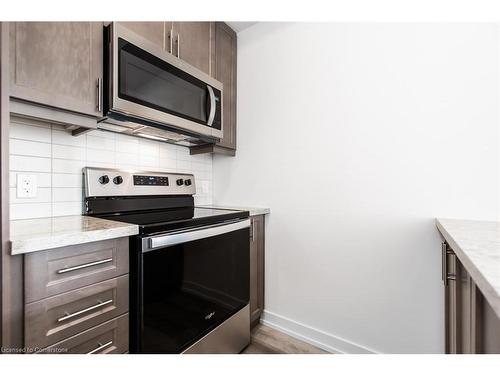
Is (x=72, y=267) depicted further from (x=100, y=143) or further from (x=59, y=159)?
(x=100, y=143)

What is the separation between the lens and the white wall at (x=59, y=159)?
3.67 feet

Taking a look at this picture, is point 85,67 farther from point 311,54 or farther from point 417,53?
point 417,53

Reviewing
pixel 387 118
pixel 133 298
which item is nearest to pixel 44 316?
pixel 133 298

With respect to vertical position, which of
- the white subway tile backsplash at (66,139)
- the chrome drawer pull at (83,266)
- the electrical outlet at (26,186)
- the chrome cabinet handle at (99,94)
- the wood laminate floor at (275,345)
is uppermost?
the chrome cabinet handle at (99,94)

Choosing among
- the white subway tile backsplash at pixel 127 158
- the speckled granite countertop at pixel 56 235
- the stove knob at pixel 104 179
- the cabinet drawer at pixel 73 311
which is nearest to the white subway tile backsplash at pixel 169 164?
the white subway tile backsplash at pixel 127 158

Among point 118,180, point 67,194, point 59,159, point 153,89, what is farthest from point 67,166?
point 153,89

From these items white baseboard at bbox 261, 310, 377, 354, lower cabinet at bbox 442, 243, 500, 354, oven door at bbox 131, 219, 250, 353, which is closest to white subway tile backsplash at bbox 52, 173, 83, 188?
oven door at bbox 131, 219, 250, 353

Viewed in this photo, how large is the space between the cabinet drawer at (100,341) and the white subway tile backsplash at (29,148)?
0.88 m

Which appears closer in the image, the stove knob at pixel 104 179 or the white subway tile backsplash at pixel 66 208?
the white subway tile backsplash at pixel 66 208

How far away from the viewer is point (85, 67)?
106 cm

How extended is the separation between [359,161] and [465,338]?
943mm

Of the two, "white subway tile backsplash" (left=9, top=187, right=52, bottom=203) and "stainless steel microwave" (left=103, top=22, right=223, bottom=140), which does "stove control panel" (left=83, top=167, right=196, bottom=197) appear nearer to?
"white subway tile backsplash" (left=9, top=187, right=52, bottom=203)

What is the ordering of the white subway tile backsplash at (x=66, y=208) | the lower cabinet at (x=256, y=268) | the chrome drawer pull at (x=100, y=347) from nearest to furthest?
the chrome drawer pull at (x=100, y=347) → the white subway tile backsplash at (x=66, y=208) → the lower cabinet at (x=256, y=268)

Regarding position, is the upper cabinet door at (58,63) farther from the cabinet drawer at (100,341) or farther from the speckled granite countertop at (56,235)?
the cabinet drawer at (100,341)
